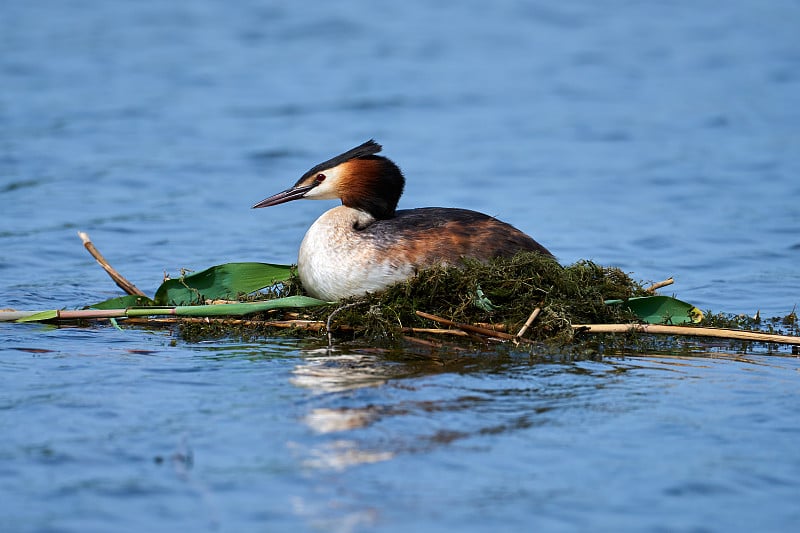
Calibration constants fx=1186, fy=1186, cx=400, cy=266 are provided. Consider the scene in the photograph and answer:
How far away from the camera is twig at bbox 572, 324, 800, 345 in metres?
7.32

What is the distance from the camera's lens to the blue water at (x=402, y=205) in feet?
17.3

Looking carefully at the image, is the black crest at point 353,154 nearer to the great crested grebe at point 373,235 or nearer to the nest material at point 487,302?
the great crested grebe at point 373,235

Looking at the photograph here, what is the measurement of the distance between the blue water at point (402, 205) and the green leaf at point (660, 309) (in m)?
0.63

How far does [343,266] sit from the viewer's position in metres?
7.68

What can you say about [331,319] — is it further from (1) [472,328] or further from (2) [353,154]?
(2) [353,154]

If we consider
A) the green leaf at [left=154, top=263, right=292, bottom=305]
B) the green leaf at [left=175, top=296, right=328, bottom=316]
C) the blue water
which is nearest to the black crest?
the green leaf at [left=154, top=263, right=292, bottom=305]

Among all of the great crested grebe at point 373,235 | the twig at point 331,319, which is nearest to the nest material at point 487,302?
the twig at point 331,319

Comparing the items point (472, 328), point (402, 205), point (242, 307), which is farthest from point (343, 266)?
point (402, 205)

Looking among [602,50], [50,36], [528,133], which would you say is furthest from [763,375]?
[50,36]

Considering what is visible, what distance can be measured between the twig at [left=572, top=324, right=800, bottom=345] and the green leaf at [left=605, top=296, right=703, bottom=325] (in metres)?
0.47

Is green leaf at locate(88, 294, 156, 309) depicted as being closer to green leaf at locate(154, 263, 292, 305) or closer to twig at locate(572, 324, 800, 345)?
green leaf at locate(154, 263, 292, 305)

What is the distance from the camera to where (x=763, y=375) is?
6.90 m

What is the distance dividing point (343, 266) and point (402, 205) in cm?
572

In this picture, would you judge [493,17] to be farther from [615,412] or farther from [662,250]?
[615,412]
